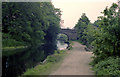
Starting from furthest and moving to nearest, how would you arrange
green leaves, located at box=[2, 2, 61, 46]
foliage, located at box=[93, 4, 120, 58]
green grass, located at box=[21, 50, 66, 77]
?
green leaves, located at box=[2, 2, 61, 46] < foliage, located at box=[93, 4, 120, 58] < green grass, located at box=[21, 50, 66, 77]

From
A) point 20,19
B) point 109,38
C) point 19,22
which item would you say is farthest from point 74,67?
point 20,19

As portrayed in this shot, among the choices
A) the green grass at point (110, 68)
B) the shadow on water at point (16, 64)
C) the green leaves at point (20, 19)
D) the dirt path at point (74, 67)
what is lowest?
the shadow on water at point (16, 64)

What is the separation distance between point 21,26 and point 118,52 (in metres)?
27.1

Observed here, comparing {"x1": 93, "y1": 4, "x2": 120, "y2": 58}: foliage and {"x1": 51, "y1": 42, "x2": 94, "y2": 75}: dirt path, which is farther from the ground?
{"x1": 93, "y1": 4, "x2": 120, "y2": 58}: foliage

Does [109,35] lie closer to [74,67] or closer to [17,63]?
[74,67]

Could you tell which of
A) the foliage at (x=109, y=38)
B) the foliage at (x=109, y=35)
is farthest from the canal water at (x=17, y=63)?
the foliage at (x=109, y=35)

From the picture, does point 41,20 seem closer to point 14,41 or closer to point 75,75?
point 14,41

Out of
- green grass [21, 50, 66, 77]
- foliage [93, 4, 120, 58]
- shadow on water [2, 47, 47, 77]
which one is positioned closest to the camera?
green grass [21, 50, 66, 77]

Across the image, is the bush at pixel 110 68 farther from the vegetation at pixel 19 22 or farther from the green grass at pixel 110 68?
the vegetation at pixel 19 22

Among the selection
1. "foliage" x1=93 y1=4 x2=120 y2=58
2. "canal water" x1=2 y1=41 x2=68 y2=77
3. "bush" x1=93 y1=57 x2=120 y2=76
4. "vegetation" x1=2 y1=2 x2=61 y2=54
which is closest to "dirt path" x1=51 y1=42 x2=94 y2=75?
"bush" x1=93 y1=57 x2=120 y2=76

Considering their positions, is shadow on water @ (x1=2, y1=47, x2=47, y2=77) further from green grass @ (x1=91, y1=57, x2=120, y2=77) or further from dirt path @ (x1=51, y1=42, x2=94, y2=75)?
green grass @ (x1=91, y1=57, x2=120, y2=77)

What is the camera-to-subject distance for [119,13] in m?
13.6

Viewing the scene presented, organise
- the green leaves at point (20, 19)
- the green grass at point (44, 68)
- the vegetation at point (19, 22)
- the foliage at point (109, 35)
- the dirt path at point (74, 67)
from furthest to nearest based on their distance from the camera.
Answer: the green leaves at point (20, 19) → the vegetation at point (19, 22) → the foliage at point (109, 35) → the green grass at point (44, 68) → the dirt path at point (74, 67)

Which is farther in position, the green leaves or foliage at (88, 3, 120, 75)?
the green leaves
